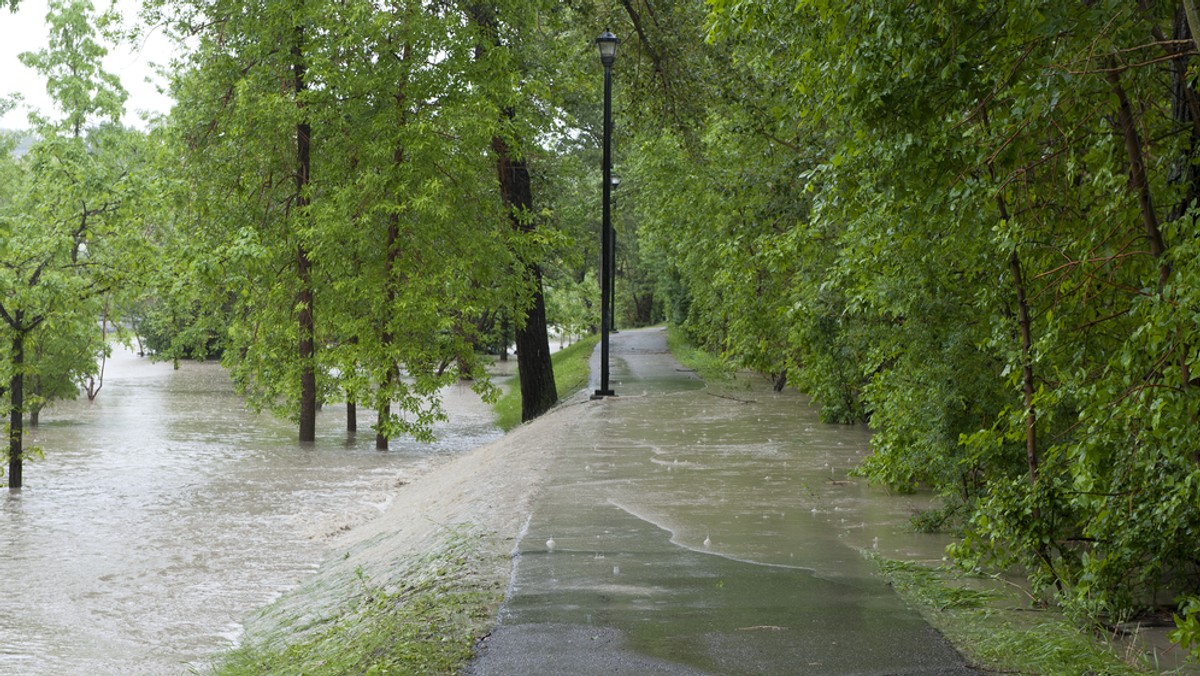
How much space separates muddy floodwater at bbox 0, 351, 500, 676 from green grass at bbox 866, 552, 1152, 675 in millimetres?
4911

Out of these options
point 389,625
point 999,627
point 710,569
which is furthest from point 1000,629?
point 389,625

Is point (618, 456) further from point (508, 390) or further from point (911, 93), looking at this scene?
point (508, 390)

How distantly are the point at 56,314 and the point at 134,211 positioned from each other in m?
1.93

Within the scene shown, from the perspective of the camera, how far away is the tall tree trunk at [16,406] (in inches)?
669

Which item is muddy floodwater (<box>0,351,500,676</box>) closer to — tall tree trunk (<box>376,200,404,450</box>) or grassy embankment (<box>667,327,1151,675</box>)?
tall tree trunk (<box>376,200,404,450</box>)

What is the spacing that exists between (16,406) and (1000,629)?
1541 cm

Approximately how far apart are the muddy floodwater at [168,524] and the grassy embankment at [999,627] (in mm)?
4896

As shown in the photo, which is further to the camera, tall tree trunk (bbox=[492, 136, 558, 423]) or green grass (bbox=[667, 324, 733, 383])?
green grass (bbox=[667, 324, 733, 383])

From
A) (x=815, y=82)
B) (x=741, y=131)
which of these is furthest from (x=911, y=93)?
(x=741, y=131)

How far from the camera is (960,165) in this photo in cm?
606

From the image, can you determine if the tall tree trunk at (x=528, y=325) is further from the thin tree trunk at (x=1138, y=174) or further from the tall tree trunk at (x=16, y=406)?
the thin tree trunk at (x=1138, y=174)

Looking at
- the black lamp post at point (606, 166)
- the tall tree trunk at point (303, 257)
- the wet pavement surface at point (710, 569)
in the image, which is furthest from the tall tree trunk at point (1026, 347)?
the tall tree trunk at point (303, 257)

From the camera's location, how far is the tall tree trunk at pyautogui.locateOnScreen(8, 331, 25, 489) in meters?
17.0

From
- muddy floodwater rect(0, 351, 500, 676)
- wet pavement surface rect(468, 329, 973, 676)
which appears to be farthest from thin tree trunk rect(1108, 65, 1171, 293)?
muddy floodwater rect(0, 351, 500, 676)
